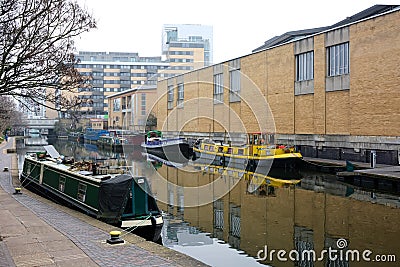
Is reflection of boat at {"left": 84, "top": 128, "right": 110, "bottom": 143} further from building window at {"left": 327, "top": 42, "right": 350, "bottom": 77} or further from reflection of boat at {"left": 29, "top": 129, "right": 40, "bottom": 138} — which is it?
building window at {"left": 327, "top": 42, "right": 350, "bottom": 77}

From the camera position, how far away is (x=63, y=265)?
7531 millimetres

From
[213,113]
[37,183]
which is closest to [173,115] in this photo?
[213,113]

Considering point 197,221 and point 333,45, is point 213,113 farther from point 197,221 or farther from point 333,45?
point 197,221

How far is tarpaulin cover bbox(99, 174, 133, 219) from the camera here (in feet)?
39.4

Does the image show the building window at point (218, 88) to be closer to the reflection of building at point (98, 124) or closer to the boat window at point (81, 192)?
the boat window at point (81, 192)

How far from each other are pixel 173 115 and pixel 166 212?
34569 millimetres

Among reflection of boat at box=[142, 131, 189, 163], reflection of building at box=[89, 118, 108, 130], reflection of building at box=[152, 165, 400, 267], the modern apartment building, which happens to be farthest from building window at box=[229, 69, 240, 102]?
the modern apartment building

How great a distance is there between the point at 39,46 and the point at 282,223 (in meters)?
8.63

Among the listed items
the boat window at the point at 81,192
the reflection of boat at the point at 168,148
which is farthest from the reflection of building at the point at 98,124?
the boat window at the point at 81,192

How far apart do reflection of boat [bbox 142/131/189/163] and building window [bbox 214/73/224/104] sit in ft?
18.9

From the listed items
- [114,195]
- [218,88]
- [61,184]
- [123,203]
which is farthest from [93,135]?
[123,203]

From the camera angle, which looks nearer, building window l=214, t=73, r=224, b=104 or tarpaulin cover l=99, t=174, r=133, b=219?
→ tarpaulin cover l=99, t=174, r=133, b=219

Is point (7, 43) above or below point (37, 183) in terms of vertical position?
above

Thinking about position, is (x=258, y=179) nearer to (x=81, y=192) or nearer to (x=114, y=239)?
(x=81, y=192)
